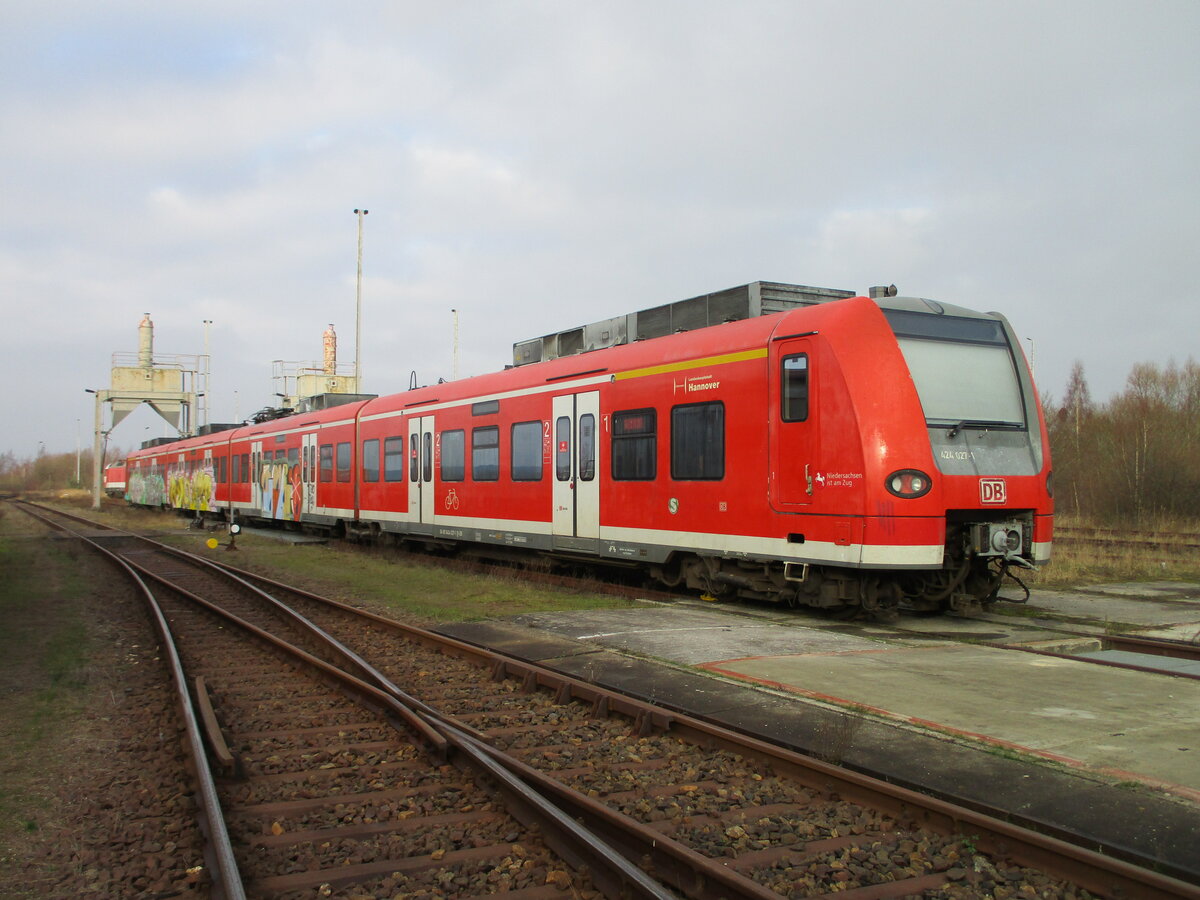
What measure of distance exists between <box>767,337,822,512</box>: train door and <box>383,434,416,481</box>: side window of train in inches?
391

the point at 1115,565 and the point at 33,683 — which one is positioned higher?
the point at 1115,565

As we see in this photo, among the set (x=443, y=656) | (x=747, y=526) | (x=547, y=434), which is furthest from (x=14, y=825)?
(x=547, y=434)

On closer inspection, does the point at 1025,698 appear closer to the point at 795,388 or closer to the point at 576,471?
the point at 795,388

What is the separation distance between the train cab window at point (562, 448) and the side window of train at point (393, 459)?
18.0 feet

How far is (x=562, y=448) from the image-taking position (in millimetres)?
13094

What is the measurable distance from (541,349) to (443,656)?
806cm

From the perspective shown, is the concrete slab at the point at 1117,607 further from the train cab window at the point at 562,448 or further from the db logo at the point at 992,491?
the train cab window at the point at 562,448

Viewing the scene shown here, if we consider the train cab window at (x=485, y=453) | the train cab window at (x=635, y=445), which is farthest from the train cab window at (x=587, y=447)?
the train cab window at (x=485, y=453)

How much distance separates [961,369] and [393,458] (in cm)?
1234

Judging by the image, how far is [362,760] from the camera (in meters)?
5.41

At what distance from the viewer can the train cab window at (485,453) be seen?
1486 centimetres

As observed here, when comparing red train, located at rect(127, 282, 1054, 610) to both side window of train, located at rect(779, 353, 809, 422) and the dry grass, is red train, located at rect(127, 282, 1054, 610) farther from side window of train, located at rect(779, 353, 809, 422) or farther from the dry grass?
the dry grass

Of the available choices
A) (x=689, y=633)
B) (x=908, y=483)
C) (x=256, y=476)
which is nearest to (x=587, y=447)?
(x=689, y=633)

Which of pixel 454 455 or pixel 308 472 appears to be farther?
pixel 308 472
